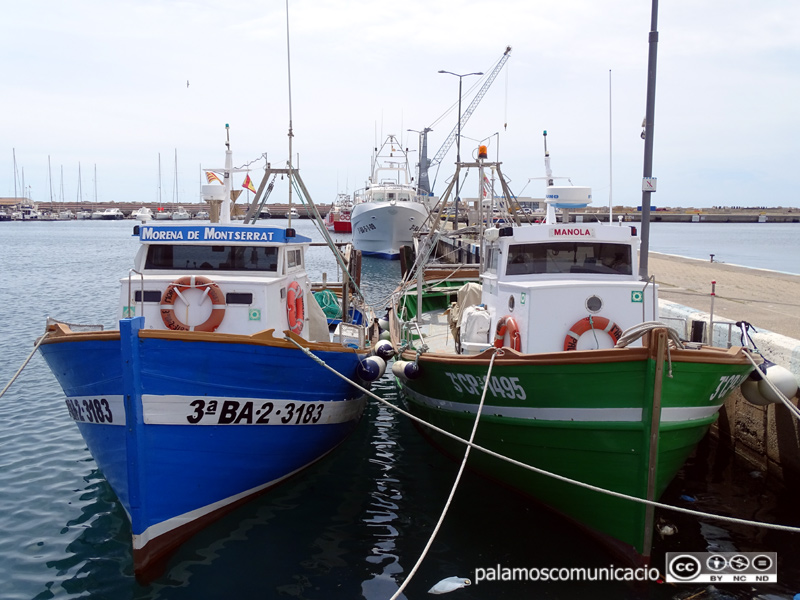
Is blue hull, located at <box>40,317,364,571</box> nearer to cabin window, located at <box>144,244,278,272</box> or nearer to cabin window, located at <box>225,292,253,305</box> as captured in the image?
cabin window, located at <box>225,292,253,305</box>

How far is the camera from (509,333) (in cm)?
907

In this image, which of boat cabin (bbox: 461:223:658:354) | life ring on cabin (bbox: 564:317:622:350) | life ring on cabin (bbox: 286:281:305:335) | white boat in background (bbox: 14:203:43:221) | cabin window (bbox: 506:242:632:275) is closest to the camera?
life ring on cabin (bbox: 564:317:622:350)

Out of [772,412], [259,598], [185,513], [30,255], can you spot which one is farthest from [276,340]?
[30,255]

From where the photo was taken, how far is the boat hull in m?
54.5

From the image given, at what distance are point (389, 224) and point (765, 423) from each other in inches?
1831

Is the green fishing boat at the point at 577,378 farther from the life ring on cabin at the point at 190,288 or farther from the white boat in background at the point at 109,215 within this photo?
the white boat in background at the point at 109,215

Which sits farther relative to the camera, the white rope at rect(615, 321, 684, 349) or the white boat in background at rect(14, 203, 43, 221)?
the white boat in background at rect(14, 203, 43, 221)

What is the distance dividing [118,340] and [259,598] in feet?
10.6

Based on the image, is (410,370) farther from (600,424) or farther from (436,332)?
(436,332)

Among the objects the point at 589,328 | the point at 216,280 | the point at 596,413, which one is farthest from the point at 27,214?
the point at 596,413

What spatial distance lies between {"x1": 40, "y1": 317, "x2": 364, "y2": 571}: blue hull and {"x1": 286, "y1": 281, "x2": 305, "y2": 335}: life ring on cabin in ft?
3.53

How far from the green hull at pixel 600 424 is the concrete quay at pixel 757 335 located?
2026 mm

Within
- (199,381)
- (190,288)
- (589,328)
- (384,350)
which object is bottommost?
(384,350)

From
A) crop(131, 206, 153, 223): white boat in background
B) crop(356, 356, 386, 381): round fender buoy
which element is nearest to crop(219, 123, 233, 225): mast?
crop(131, 206, 153, 223): white boat in background
